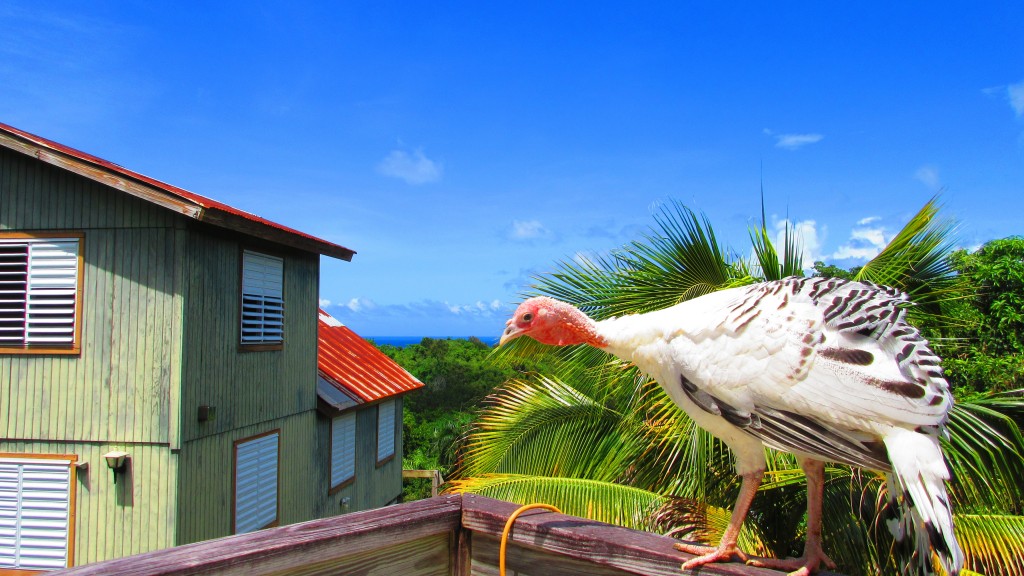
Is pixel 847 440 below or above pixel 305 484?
above

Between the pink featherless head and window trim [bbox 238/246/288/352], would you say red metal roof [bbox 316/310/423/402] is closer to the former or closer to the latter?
window trim [bbox 238/246/288/352]

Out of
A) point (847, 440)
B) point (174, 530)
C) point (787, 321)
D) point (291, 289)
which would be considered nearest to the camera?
point (847, 440)

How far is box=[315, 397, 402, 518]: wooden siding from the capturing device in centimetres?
1265

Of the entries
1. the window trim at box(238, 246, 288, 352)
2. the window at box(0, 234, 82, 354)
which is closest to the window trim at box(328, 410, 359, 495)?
the window trim at box(238, 246, 288, 352)

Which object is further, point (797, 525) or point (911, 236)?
point (911, 236)

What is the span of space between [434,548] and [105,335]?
8281 mm

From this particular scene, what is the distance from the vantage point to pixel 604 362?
5.61m

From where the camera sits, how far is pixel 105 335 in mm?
8500

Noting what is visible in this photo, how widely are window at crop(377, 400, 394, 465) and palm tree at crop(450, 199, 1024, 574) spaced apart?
9.17 meters

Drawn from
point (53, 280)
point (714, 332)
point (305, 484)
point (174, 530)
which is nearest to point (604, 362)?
point (714, 332)

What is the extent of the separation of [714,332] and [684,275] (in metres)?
3.31

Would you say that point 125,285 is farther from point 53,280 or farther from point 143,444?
point 143,444

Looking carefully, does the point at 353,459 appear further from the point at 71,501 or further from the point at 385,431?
the point at 71,501

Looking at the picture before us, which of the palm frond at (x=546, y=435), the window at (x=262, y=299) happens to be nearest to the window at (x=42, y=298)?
the window at (x=262, y=299)
